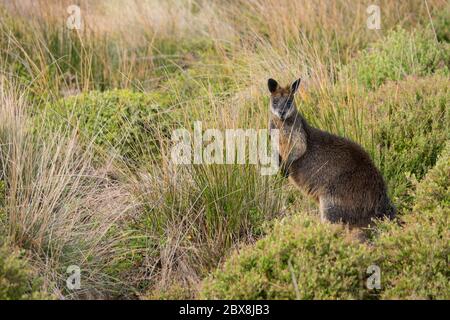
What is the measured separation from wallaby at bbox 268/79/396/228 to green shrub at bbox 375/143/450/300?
0.28 meters

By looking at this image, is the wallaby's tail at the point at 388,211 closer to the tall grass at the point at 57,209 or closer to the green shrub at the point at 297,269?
the green shrub at the point at 297,269

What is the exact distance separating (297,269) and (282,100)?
170 centimetres

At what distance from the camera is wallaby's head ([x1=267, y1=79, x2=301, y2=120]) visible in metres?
5.97

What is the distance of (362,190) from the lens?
5605mm

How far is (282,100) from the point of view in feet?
19.7

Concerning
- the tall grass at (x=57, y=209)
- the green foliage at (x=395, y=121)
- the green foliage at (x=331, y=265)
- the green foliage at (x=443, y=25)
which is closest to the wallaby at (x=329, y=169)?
the green foliage at (x=331, y=265)

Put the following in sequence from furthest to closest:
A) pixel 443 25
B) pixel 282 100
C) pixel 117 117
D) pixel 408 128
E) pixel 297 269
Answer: pixel 443 25 < pixel 117 117 < pixel 408 128 < pixel 282 100 < pixel 297 269

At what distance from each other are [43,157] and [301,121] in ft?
6.42

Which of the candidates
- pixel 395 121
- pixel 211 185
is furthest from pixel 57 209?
pixel 395 121

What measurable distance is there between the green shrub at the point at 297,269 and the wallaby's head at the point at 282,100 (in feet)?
4.10

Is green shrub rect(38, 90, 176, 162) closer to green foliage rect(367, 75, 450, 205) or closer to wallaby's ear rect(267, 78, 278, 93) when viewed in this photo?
wallaby's ear rect(267, 78, 278, 93)

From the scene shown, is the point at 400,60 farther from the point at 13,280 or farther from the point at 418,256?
the point at 13,280
